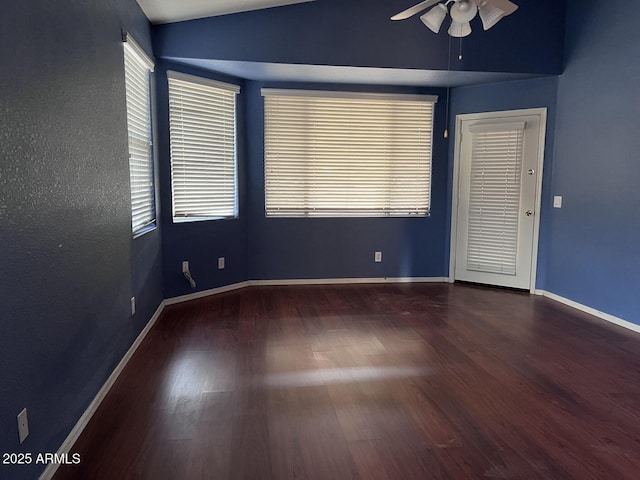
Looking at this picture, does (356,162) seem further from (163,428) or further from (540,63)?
(163,428)

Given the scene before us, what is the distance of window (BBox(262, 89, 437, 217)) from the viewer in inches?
198

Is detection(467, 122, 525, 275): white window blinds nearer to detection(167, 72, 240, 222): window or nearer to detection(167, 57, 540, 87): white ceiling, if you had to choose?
detection(167, 57, 540, 87): white ceiling

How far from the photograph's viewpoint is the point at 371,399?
101 inches

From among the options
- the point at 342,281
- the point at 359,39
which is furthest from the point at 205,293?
the point at 359,39

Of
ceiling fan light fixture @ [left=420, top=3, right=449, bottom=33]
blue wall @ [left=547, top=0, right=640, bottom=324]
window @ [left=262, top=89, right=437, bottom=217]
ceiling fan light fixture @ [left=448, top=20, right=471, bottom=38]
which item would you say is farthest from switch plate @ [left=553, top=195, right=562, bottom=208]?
ceiling fan light fixture @ [left=420, top=3, right=449, bottom=33]

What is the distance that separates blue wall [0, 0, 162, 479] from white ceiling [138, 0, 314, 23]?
615 mm

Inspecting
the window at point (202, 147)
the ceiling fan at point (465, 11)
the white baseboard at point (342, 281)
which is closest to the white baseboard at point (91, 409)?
the window at point (202, 147)

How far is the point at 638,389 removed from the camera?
273cm

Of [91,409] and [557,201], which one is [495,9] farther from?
A: [91,409]

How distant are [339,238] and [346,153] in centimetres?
100

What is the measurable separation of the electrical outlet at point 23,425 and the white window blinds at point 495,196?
470 centimetres

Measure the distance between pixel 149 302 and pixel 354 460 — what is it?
93.9 inches

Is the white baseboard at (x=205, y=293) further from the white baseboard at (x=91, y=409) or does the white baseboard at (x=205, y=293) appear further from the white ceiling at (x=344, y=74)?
the white ceiling at (x=344, y=74)

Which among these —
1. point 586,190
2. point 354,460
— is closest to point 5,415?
point 354,460
